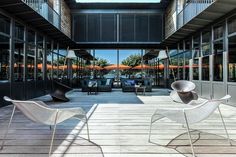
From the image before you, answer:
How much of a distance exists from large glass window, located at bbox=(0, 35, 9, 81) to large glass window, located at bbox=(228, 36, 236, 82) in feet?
22.2

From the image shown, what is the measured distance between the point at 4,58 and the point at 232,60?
22.3ft

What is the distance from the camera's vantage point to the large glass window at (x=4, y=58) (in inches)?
357

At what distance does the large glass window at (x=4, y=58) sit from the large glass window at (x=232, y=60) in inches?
266

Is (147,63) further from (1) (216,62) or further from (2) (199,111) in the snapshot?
(2) (199,111)

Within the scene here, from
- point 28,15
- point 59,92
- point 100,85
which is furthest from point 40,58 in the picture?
point 100,85

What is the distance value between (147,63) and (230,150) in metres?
18.1

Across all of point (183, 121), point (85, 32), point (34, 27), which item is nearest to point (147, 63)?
point (85, 32)

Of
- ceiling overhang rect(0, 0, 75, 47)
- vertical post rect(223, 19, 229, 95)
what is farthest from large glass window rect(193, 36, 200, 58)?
ceiling overhang rect(0, 0, 75, 47)

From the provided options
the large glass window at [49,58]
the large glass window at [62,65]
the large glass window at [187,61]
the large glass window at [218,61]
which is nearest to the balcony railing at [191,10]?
the large glass window at [218,61]

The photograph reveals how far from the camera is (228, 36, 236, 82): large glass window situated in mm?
9500

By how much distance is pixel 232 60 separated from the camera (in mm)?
9648

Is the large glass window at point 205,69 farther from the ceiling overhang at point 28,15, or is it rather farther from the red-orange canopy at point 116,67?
the red-orange canopy at point 116,67

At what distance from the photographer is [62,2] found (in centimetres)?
1742

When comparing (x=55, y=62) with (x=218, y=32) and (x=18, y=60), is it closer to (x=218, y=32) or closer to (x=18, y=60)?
(x=18, y=60)
